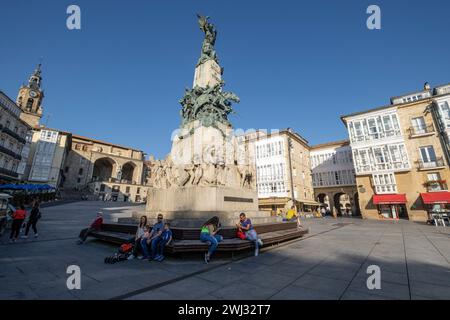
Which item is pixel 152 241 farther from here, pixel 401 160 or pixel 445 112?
pixel 445 112

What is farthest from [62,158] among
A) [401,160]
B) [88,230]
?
[401,160]

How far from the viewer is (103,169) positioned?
73500 mm

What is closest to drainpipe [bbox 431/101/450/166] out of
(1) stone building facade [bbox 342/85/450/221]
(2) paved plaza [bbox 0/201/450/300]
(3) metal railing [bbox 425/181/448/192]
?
(1) stone building facade [bbox 342/85/450/221]

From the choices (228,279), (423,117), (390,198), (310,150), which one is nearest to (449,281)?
(228,279)

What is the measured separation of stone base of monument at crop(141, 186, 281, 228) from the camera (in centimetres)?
763

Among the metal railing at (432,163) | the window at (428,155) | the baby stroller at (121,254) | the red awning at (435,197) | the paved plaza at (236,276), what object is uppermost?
the window at (428,155)

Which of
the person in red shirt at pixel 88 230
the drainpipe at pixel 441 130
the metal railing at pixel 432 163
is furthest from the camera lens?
the metal railing at pixel 432 163

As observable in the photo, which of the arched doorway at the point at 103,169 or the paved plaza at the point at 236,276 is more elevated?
the arched doorway at the point at 103,169

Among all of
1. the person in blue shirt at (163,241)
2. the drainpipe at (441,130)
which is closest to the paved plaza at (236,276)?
the person in blue shirt at (163,241)

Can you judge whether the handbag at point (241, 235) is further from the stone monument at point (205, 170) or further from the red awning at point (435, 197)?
the red awning at point (435, 197)

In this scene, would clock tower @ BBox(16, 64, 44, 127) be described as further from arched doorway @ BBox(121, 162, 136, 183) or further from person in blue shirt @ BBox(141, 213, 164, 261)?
person in blue shirt @ BBox(141, 213, 164, 261)

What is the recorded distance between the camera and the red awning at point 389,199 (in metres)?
25.5

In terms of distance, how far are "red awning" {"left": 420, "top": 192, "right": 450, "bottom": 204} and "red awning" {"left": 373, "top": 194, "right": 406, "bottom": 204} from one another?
1.91m
